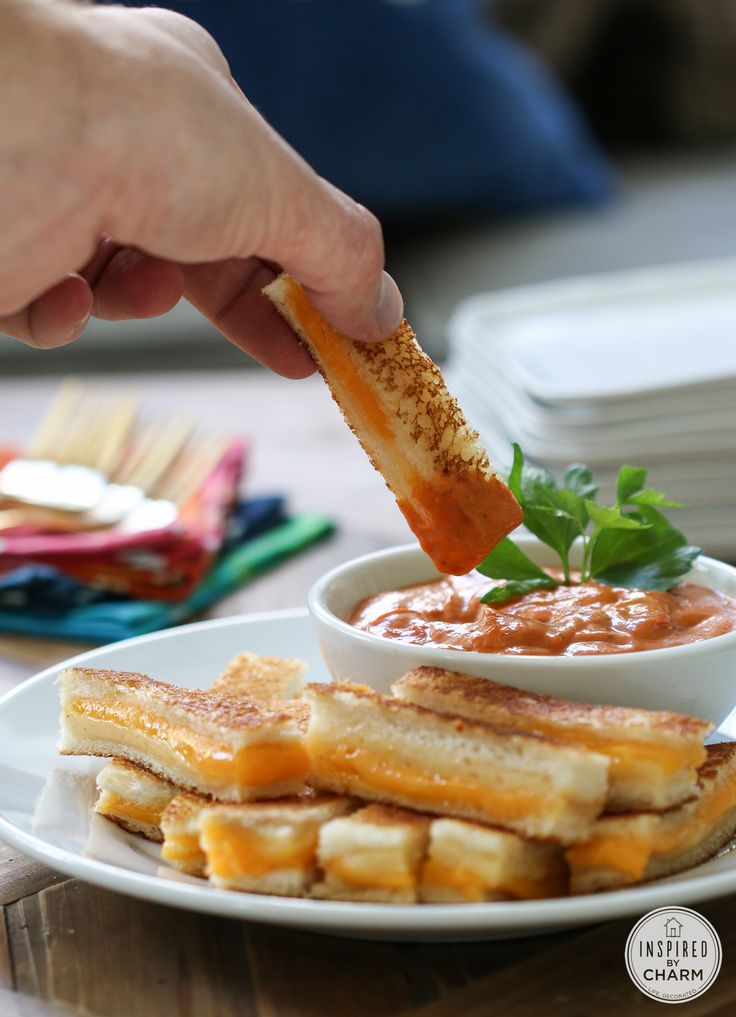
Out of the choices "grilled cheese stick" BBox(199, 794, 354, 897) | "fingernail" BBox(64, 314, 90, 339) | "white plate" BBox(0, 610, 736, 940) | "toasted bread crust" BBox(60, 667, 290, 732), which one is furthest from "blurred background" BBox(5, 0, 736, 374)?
"grilled cheese stick" BBox(199, 794, 354, 897)

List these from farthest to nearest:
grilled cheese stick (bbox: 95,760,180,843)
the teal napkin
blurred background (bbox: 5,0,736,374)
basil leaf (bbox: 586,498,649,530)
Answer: blurred background (bbox: 5,0,736,374) < the teal napkin < basil leaf (bbox: 586,498,649,530) < grilled cheese stick (bbox: 95,760,180,843)

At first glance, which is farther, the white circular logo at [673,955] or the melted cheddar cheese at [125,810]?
the melted cheddar cheese at [125,810]

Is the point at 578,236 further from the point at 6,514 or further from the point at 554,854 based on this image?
the point at 554,854

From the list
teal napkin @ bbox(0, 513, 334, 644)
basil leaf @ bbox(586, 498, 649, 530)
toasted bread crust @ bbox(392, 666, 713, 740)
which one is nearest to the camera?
toasted bread crust @ bbox(392, 666, 713, 740)

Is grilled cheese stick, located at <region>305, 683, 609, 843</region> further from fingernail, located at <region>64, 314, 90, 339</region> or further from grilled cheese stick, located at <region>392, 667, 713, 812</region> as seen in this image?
fingernail, located at <region>64, 314, 90, 339</region>

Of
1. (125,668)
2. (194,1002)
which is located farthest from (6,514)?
(194,1002)

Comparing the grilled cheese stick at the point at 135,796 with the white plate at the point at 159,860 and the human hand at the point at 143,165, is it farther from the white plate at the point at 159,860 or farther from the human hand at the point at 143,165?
the human hand at the point at 143,165

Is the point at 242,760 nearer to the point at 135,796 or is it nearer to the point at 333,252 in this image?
the point at 135,796

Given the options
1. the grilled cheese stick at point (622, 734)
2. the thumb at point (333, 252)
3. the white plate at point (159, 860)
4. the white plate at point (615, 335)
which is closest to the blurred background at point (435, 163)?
the white plate at point (615, 335)
